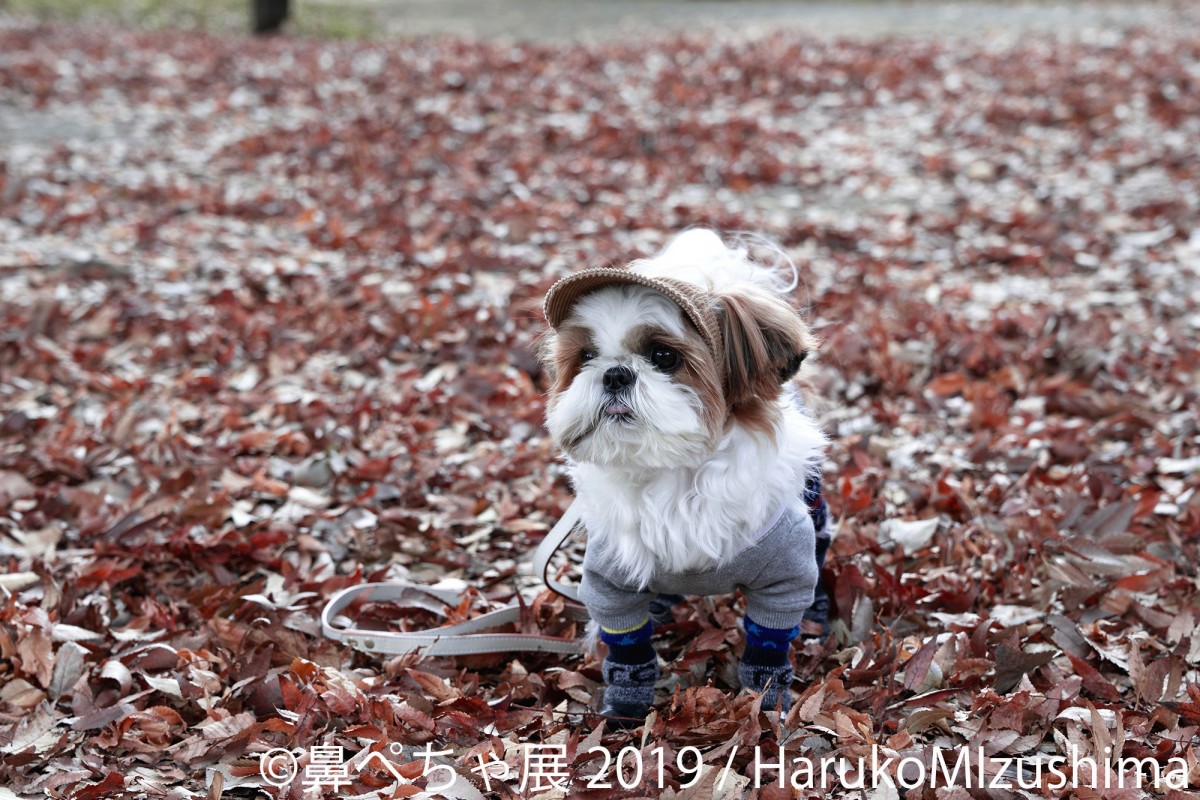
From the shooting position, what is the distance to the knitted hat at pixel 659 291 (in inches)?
103

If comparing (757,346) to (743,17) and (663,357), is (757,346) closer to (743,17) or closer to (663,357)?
(663,357)

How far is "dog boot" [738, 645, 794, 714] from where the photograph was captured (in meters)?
3.10

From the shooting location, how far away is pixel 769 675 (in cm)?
311

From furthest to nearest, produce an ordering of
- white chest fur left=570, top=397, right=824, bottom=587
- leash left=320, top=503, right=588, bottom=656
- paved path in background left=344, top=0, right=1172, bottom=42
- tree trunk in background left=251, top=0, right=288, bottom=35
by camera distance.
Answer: tree trunk in background left=251, top=0, right=288, bottom=35 → paved path in background left=344, top=0, right=1172, bottom=42 → leash left=320, top=503, right=588, bottom=656 → white chest fur left=570, top=397, right=824, bottom=587

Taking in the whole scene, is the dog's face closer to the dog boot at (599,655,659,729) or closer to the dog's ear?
the dog's ear

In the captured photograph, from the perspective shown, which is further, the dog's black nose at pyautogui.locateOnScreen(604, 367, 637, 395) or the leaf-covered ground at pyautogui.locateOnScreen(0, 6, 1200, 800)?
the leaf-covered ground at pyautogui.locateOnScreen(0, 6, 1200, 800)

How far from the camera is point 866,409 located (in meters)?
5.31

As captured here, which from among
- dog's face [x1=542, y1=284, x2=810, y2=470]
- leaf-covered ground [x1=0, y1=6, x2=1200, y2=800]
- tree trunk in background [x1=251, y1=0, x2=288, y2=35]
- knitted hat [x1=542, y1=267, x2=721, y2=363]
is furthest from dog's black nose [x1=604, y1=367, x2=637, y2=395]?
tree trunk in background [x1=251, y1=0, x2=288, y2=35]

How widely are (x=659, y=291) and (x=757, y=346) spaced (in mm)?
298

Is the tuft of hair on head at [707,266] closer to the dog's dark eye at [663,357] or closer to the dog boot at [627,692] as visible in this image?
the dog's dark eye at [663,357]

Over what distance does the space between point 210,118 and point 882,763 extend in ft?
36.4

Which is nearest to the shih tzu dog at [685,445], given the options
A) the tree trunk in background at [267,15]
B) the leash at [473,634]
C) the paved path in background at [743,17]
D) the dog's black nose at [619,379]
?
the dog's black nose at [619,379]

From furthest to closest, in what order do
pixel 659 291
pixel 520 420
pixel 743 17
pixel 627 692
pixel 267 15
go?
pixel 743 17 < pixel 267 15 < pixel 520 420 < pixel 627 692 < pixel 659 291

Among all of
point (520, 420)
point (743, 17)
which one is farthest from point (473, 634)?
point (743, 17)
